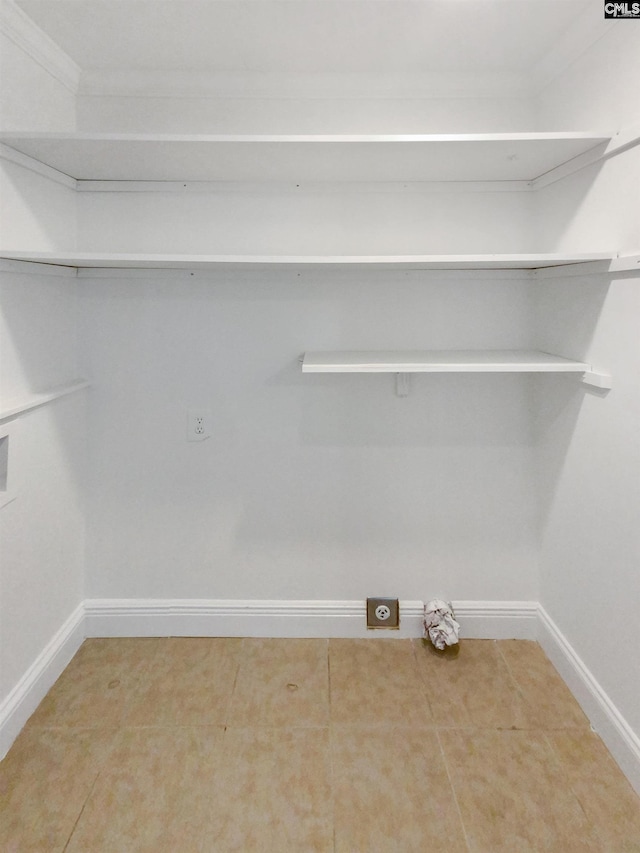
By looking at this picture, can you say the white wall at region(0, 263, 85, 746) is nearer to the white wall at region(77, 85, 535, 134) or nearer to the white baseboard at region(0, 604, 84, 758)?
the white baseboard at region(0, 604, 84, 758)

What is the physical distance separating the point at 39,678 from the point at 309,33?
2.27 metres

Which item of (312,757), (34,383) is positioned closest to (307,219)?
(34,383)

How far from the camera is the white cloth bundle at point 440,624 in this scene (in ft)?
5.95

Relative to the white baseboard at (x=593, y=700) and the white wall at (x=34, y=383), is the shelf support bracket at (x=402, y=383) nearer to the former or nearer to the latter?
the white baseboard at (x=593, y=700)

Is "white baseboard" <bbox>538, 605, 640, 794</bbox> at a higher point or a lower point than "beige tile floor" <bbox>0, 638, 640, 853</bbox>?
higher

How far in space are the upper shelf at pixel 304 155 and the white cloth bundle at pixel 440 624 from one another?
5.25ft

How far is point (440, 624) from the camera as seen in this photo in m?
1.83

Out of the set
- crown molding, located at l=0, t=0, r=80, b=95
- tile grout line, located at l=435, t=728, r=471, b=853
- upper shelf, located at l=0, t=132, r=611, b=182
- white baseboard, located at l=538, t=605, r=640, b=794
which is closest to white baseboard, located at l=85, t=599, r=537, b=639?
white baseboard, located at l=538, t=605, r=640, b=794

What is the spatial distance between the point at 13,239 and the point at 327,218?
104cm

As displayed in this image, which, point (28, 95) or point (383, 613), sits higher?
point (28, 95)

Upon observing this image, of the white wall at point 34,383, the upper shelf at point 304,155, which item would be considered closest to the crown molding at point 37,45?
the white wall at point 34,383

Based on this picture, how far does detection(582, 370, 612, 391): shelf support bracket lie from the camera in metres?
1.41

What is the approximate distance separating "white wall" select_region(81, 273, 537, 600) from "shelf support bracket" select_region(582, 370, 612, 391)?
355mm

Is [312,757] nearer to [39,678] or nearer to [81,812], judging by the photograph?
[81,812]
